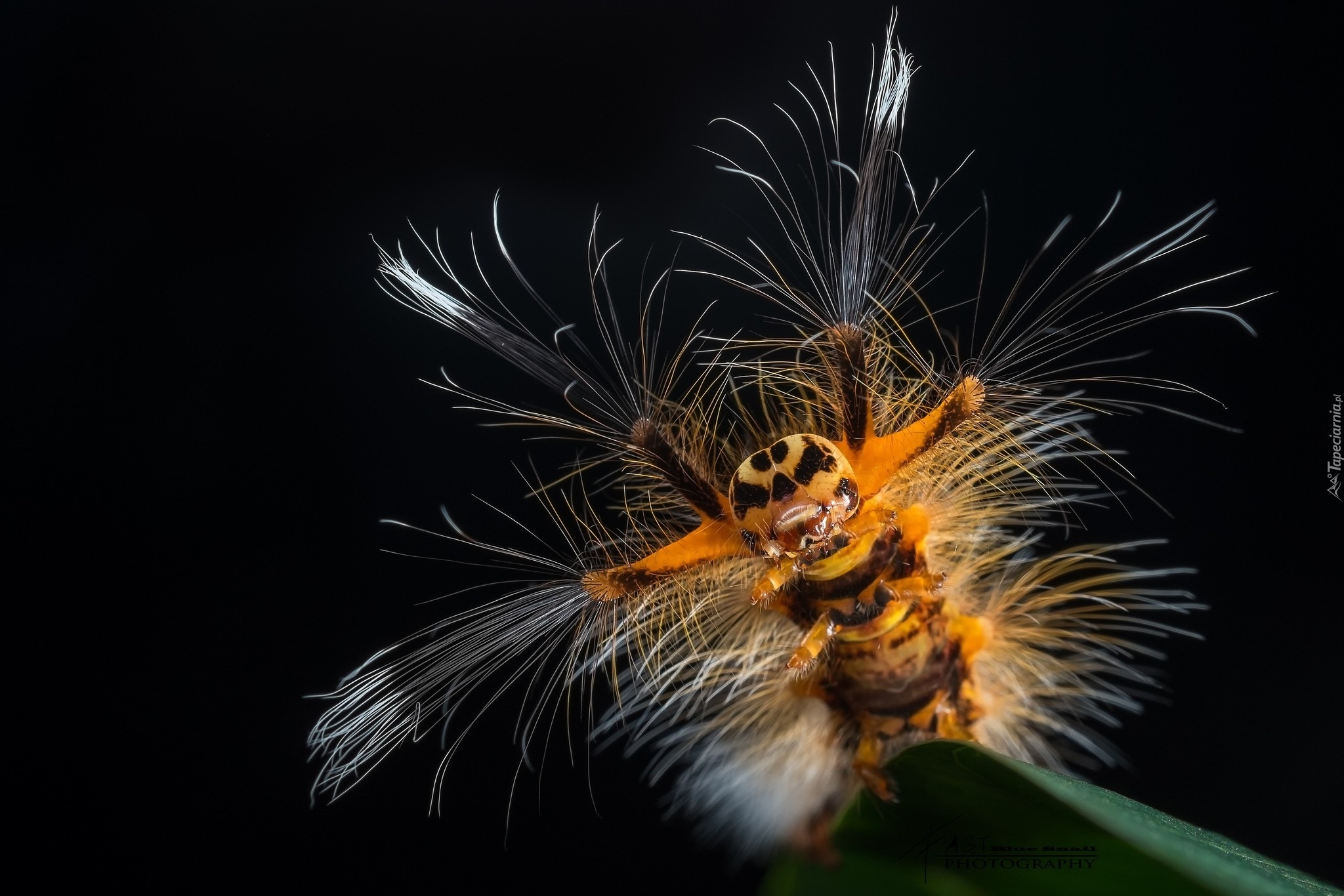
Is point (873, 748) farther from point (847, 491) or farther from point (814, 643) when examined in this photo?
point (847, 491)

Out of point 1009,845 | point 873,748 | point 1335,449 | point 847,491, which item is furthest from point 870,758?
point 1335,449

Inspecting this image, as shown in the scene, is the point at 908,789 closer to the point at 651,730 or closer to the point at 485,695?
the point at 651,730

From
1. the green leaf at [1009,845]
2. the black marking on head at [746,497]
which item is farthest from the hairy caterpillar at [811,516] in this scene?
the green leaf at [1009,845]

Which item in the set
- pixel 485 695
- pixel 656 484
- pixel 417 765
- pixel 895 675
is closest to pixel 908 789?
pixel 895 675

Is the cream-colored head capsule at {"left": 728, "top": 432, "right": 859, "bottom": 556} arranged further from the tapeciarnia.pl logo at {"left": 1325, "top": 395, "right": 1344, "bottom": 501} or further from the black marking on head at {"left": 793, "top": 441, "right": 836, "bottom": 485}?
the tapeciarnia.pl logo at {"left": 1325, "top": 395, "right": 1344, "bottom": 501}

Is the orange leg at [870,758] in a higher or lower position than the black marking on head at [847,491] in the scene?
lower

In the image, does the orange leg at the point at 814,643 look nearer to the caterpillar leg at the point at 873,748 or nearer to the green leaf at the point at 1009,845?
the green leaf at the point at 1009,845

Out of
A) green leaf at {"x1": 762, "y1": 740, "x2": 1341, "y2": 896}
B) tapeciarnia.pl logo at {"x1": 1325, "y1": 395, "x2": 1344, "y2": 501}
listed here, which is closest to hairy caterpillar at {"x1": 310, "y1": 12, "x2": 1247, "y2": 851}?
green leaf at {"x1": 762, "y1": 740, "x2": 1341, "y2": 896}

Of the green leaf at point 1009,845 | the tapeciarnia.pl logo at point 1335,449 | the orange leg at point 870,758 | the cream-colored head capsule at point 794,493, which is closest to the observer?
the green leaf at point 1009,845
